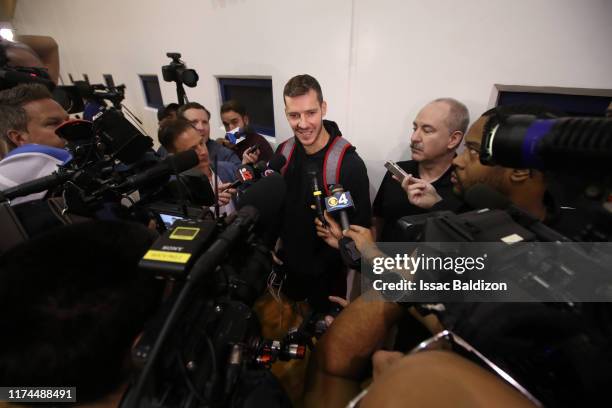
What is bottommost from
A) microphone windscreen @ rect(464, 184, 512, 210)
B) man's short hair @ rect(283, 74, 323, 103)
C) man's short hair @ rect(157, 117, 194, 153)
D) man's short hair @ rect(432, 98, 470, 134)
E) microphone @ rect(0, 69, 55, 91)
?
microphone windscreen @ rect(464, 184, 512, 210)

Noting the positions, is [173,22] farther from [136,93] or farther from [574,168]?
[574,168]

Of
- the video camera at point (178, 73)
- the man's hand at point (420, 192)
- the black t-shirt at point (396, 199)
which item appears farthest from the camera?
the video camera at point (178, 73)

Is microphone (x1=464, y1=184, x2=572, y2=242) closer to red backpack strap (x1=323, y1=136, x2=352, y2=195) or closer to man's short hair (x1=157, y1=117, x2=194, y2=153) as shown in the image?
red backpack strap (x1=323, y1=136, x2=352, y2=195)

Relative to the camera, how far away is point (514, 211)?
510mm

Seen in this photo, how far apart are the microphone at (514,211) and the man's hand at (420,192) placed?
38 cm

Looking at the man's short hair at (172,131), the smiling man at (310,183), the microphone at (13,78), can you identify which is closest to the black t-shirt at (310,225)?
the smiling man at (310,183)

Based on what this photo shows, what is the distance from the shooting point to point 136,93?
4.63m

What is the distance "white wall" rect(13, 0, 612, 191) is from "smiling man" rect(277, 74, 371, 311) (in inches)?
14.2

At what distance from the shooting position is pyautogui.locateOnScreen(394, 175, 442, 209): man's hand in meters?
1.08

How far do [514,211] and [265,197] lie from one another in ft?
1.77

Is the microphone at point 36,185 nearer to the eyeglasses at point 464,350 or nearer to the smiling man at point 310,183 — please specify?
the smiling man at point 310,183

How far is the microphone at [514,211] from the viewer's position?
17.5 inches

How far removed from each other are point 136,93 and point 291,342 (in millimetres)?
5447

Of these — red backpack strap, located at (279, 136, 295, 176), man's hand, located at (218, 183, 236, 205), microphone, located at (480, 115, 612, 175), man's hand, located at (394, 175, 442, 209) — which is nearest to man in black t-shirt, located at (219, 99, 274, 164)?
red backpack strap, located at (279, 136, 295, 176)
